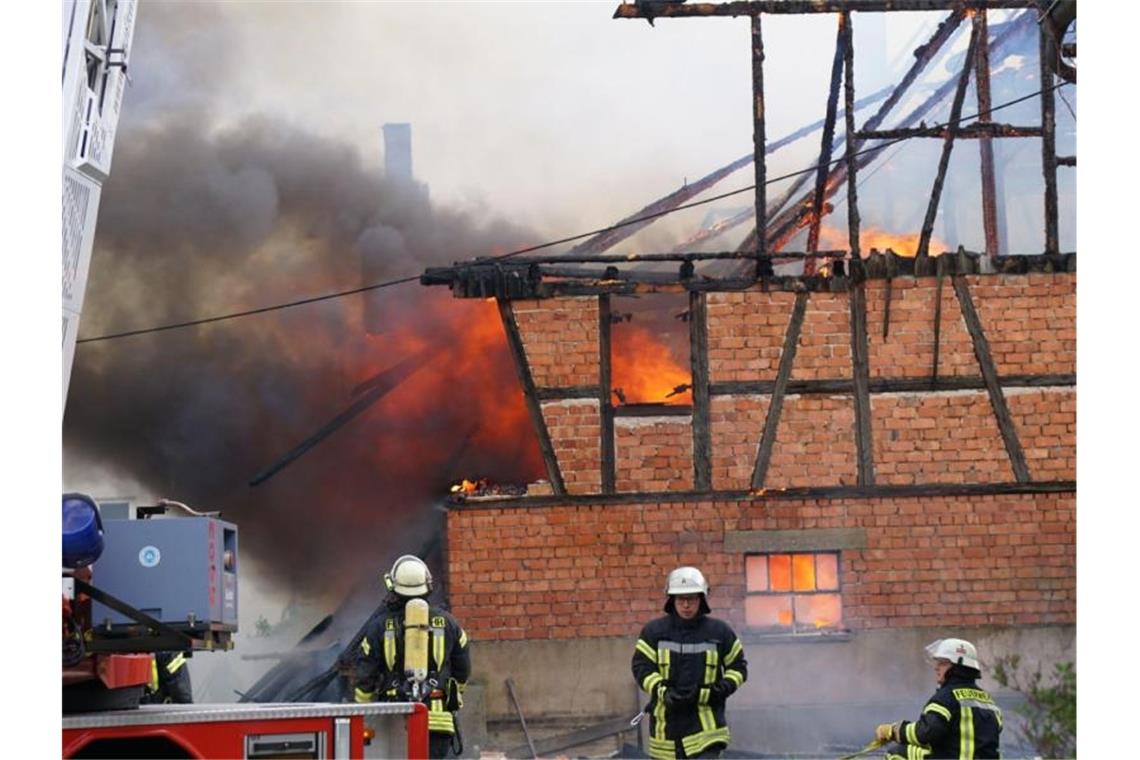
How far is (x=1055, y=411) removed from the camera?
15.2 m

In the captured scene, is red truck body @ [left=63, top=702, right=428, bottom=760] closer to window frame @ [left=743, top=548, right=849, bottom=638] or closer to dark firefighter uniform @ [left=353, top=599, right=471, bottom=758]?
dark firefighter uniform @ [left=353, top=599, right=471, bottom=758]

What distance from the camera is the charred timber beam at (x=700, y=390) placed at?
15094 millimetres

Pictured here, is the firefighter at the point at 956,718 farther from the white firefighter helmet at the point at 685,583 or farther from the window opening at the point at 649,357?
the window opening at the point at 649,357

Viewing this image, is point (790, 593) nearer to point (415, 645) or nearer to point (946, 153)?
point (946, 153)

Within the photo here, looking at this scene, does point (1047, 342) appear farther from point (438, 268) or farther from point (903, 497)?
point (438, 268)

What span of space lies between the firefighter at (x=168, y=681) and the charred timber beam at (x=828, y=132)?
6.54 m

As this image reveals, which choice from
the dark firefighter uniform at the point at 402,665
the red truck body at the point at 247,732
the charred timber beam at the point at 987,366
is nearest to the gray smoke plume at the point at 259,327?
the charred timber beam at the point at 987,366

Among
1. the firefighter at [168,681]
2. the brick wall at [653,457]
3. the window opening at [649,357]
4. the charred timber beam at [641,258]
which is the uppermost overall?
the charred timber beam at [641,258]

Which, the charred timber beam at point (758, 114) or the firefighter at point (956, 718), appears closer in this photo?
the firefighter at point (956, 718)

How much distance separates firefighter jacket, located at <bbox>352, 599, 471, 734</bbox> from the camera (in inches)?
400

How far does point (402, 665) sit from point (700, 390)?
214 inches

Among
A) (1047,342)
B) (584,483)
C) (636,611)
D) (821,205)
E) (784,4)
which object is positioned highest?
(784,4)
